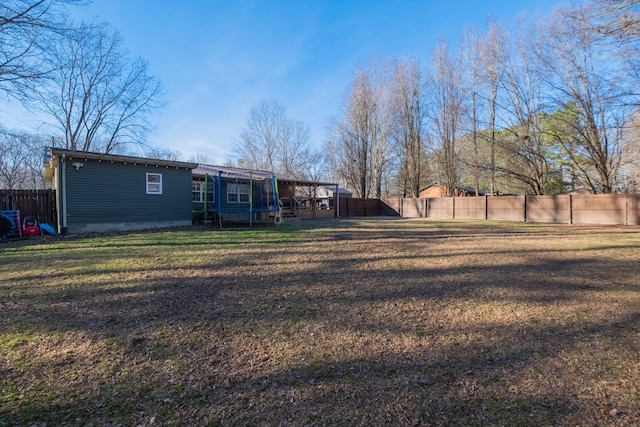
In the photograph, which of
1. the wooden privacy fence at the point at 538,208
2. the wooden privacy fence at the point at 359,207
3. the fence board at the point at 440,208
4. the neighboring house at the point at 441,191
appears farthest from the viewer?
the neighboring house at the point at 441,191

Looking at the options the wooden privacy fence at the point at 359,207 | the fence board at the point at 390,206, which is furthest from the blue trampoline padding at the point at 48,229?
the fence board at the point at 390,206

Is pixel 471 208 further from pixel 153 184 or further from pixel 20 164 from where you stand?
pixel 20 164

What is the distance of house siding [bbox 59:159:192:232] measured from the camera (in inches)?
435

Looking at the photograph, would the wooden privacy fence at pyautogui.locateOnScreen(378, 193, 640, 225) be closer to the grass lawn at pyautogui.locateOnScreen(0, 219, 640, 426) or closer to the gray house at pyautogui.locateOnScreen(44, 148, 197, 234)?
the grass lawn at pyautogui.locateOnScreen(0, 219, 640, 426)

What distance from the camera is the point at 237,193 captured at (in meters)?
17.5

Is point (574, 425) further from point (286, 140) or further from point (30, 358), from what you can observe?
point (286, 140)

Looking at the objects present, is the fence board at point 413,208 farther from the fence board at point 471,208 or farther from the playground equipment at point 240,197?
the playground equipment at point 240,197

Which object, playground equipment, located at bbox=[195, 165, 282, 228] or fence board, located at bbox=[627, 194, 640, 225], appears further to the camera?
fence board, located at bbox=[627, 194, 640, 225]

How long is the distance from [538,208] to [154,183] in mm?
20626

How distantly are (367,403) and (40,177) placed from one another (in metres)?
44.4

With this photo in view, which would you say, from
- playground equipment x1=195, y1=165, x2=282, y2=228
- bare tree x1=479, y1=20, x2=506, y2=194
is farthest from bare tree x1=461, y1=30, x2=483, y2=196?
playground equipment x1=195, y1=165, x2=282, y2=228

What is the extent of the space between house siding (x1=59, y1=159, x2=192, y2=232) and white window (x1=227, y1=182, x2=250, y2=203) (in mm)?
3454

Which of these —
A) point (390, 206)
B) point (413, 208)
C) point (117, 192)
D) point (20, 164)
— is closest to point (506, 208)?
point (413, 208)

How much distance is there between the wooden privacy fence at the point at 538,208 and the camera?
16.2 metres
